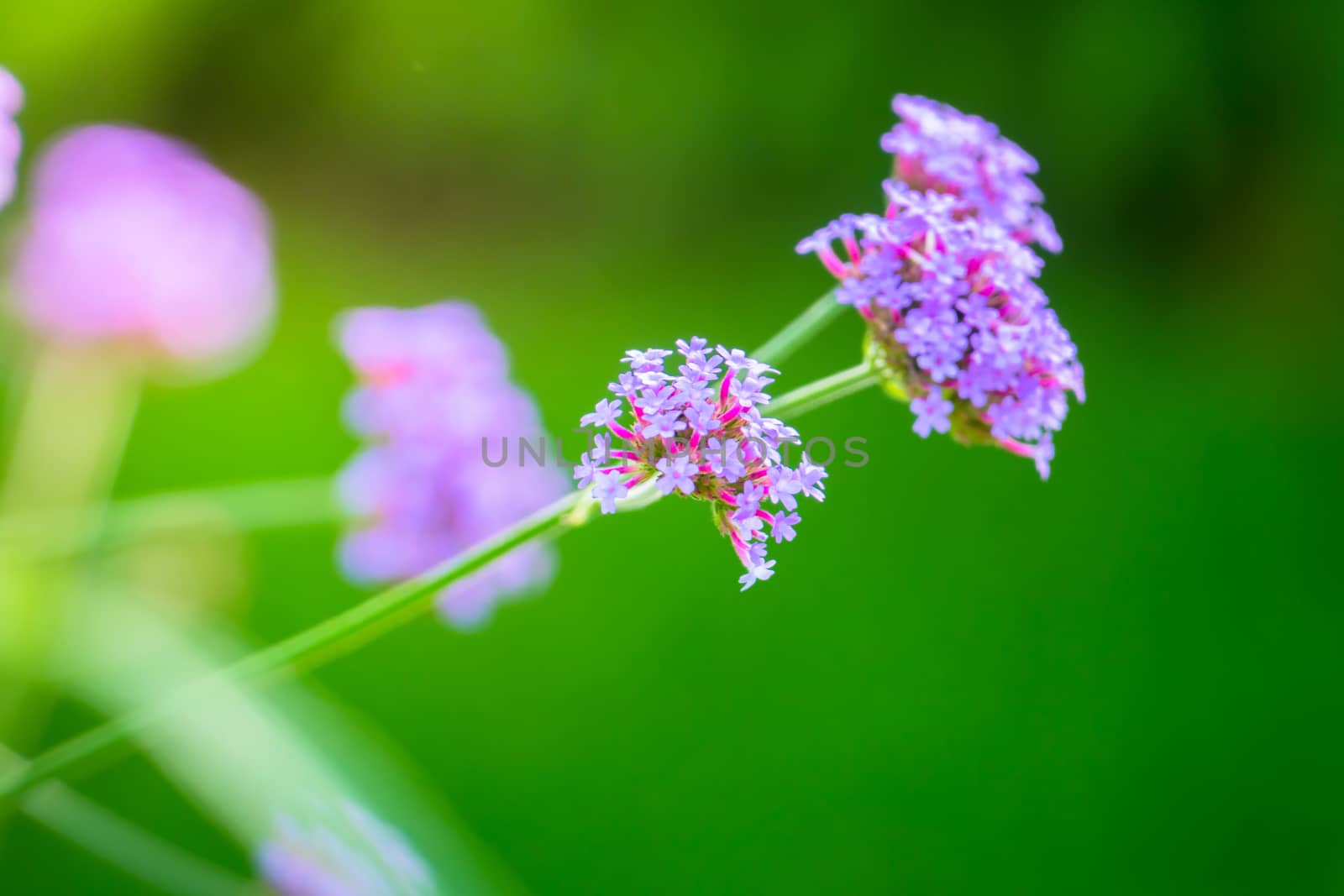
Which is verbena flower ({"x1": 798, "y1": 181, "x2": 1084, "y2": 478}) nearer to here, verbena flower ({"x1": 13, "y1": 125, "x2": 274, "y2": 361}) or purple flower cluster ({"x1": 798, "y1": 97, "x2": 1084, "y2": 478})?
purple flower cluster ({"x1": 798, "y1": 97, "x2": 1084, "y2": 478})

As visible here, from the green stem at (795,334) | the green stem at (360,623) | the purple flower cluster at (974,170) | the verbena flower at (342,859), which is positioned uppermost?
the purple flower cluster at (974,170)

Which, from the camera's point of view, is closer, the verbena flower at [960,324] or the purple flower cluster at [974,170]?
the verbena flower at [960,324]

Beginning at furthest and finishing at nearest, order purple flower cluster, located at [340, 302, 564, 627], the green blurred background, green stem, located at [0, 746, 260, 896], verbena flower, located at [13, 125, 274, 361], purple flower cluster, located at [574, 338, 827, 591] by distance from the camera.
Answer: the green blurred background < verbena flower, located at [13, 125, 274, 361] < purple flower cluster, located at [340, 302, 564, 627] < green stem, located at [0, 746, 260, 896] < purple flower cluster, located at [574, 338, 827, 591]

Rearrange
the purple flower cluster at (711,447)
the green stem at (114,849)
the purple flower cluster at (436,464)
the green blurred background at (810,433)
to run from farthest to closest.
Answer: the green blurred background at (810,433), the purple flower cluster at (436,464), the green stem at (114,849), the purple flower cluster at (711,447)

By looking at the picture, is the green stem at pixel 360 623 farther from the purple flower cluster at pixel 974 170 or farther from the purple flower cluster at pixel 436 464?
the purple flower cluster at pixel 436 464

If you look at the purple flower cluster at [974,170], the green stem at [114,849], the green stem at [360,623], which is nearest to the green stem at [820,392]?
the green stem at [360,623]

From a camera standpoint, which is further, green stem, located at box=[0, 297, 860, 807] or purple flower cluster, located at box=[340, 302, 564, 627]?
purple flower cluster, located at box=[340, 302, 564, 627]

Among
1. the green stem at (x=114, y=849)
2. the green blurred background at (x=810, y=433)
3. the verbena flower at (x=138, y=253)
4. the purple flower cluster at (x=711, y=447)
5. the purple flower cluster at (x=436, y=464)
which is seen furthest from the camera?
the green blurred background at (x=810, y=433)

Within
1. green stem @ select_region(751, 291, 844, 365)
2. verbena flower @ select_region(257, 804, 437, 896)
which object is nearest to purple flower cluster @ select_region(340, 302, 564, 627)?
verbena flower @ select_region(257, 804, 437, 896)
